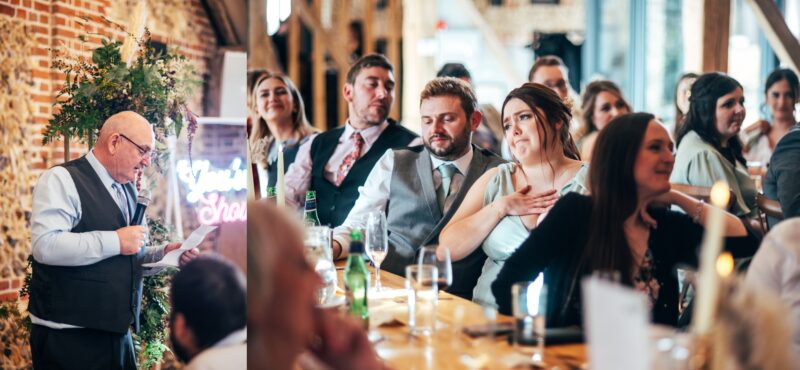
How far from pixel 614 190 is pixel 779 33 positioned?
7.13ft

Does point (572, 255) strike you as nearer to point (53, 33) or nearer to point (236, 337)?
point (236, 337)

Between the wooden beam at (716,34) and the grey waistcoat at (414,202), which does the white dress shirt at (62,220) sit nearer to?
the grey waistcoat at (414,202)

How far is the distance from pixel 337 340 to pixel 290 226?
0.30 meters

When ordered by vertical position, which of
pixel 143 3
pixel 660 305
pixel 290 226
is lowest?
pixel 660 305

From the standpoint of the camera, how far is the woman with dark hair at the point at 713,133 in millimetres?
2924

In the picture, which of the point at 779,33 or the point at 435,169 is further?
the point at 779,33

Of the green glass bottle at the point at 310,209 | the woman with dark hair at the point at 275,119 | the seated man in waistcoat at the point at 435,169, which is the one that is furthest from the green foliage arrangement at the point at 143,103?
the woman with dark hair at the point at 275,119

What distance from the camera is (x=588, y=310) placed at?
1280 millimetres

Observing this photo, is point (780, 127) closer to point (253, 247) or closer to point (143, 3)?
point (143, 3)

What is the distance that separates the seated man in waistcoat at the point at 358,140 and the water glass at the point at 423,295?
176 cm

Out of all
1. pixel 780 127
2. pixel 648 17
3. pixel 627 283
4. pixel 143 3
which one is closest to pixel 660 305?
pixel 627 283

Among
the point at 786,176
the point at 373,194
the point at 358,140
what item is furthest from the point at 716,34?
the point at 373,194

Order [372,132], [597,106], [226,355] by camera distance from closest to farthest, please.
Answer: [226,355] < [372,132] < [597,106]

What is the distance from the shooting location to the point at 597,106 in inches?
170
